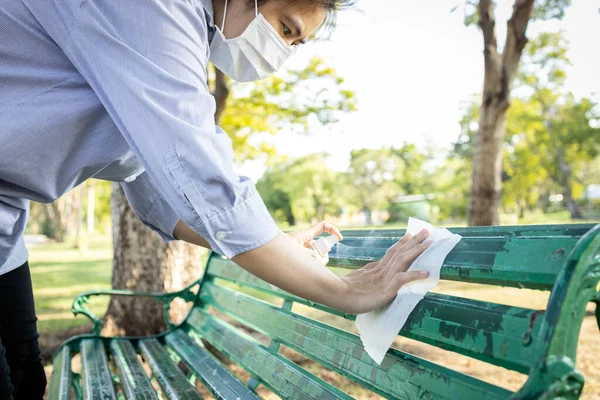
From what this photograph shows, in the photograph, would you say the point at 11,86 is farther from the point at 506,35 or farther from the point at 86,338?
the point at 506,35

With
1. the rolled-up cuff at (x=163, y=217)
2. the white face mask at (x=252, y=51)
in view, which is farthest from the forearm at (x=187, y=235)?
the white face mask at (x=252, y=51)

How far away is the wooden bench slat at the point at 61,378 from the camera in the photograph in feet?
7.07

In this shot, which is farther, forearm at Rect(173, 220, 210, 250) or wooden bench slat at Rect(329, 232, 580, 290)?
forearm at Rect(173, 220, 210, 250)

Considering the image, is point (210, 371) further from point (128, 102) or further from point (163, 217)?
point (128, 102)

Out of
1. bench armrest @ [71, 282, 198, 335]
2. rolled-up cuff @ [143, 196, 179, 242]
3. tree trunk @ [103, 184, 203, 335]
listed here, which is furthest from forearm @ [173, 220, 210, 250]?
tree trunk @ [103, 184, 203, 335]

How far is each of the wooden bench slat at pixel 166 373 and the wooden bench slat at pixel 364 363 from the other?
39cm

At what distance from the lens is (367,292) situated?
4.30ft

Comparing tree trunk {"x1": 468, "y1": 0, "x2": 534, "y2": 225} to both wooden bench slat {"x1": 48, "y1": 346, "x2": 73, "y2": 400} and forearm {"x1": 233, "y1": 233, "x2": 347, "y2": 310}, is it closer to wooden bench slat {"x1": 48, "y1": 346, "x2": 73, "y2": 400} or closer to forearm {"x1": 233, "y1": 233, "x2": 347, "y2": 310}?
wooden bench slat {"x1": 48, "y1": 346, "x2": 73, "y2": 400}

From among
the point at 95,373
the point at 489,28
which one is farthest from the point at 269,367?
the point at 489,28

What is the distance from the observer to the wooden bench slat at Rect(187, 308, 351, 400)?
1.74 metres

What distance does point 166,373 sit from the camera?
242 centimetres

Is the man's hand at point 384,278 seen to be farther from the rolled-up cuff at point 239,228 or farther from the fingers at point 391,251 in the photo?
the rolled-up cuff at point 239,228

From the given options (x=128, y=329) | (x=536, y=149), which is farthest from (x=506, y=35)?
(x=536, y=149)

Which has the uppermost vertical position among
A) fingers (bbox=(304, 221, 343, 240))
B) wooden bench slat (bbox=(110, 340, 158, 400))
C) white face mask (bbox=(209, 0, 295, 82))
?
white face mask (bbox=(209, 0, 295, 82))
